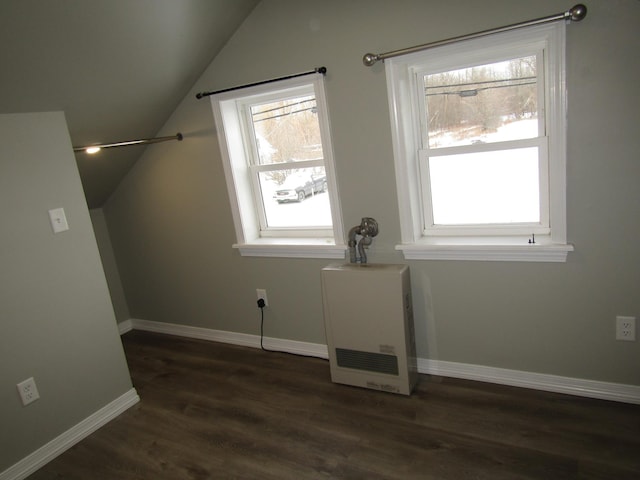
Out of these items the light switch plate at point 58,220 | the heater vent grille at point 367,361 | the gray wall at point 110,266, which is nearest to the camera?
the light switch plate at point 58,220

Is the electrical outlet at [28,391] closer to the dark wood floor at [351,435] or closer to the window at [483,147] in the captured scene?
the dark wood floor at [351,435]

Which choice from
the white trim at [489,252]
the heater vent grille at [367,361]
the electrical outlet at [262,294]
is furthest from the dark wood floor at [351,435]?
the white trim at [489,252]

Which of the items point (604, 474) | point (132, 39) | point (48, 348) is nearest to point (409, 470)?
point (604, 474)

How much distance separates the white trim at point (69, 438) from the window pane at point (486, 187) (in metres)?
2.16

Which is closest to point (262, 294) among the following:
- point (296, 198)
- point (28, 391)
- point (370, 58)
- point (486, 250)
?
point (296, 198)

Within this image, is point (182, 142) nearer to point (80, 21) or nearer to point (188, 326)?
point (80, 21)

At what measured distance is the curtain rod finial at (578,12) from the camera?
1.73 meters

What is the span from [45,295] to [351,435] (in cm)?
172

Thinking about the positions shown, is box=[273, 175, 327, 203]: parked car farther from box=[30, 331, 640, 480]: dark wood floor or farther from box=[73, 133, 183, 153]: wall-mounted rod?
box=[30, 331, 640, 480]: dark wood floor

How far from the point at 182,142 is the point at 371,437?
7.30 ft

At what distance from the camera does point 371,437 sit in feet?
6.84

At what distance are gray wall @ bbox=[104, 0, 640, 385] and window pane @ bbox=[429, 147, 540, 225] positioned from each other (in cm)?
23

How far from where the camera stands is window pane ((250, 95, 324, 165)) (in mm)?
2674

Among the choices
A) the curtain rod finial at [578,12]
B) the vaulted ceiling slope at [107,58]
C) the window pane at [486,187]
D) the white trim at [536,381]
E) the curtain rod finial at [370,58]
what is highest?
the vaulted ceiling slope at [107,58]
